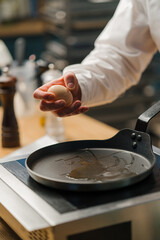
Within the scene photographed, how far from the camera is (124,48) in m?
1.65

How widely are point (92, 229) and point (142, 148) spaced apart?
0.98ft

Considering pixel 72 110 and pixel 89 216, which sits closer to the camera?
pixel 89 216

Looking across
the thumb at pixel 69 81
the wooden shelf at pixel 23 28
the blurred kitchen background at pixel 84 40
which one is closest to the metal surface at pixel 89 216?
the thumb at pixel 69 81

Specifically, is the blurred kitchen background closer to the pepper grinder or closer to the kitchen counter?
the kitchen counter

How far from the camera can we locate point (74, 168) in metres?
1.07

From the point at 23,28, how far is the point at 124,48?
276 cm

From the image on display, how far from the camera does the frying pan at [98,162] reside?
96 cm

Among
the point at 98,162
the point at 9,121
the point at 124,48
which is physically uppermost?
the point at 124,48

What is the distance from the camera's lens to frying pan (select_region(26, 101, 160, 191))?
96cm

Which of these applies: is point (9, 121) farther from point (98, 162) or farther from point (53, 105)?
point (98, 162)

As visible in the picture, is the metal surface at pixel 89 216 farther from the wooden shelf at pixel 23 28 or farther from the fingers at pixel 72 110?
the wooden shelf at pixel 23 28

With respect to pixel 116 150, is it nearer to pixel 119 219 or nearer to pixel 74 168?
pixel 74 168

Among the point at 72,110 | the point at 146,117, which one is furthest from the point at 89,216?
the point at 72,110

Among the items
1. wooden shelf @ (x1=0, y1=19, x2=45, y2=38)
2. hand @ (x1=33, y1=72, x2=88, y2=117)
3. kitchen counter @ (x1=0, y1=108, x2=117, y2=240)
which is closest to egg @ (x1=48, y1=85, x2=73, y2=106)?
hand @ (x1=33, y1=72, x2=88, y2=117)
